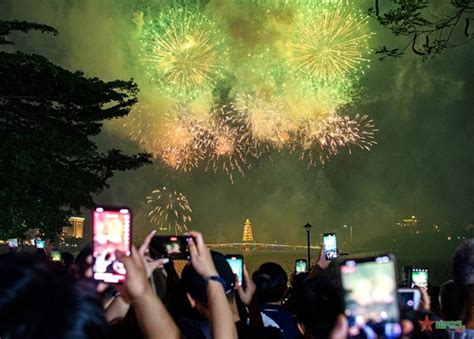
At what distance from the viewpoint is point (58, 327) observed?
156 cm

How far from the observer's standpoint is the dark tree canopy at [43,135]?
58.3 ft

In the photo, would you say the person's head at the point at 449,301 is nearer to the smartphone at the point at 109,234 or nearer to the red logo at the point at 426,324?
the red logo at the point at 426,324

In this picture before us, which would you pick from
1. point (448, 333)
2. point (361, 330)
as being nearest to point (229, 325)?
point (361, 330)

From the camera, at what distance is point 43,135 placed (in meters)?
18.4

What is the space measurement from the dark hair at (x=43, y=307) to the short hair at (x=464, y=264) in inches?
83.0

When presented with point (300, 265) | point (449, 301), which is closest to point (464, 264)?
point (449, 301)

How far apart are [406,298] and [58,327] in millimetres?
2286

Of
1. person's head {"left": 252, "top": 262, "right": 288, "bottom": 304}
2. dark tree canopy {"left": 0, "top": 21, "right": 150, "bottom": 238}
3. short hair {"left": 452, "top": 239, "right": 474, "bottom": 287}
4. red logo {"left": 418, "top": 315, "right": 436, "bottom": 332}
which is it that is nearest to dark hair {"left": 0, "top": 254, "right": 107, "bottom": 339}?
red logo {"left": 418, "top": 315, "right": 436, "bottom": 332}

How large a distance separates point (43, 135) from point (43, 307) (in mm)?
17645

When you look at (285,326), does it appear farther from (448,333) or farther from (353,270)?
(353,270)

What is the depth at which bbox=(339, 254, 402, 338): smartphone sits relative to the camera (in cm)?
211

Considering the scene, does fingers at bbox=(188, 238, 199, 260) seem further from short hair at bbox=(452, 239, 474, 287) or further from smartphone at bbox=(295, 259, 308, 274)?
smartphone at bbox=(295, 259, 308, 274)

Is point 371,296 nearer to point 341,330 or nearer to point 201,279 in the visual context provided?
point 341,330

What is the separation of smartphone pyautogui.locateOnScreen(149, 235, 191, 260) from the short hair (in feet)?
4.61
